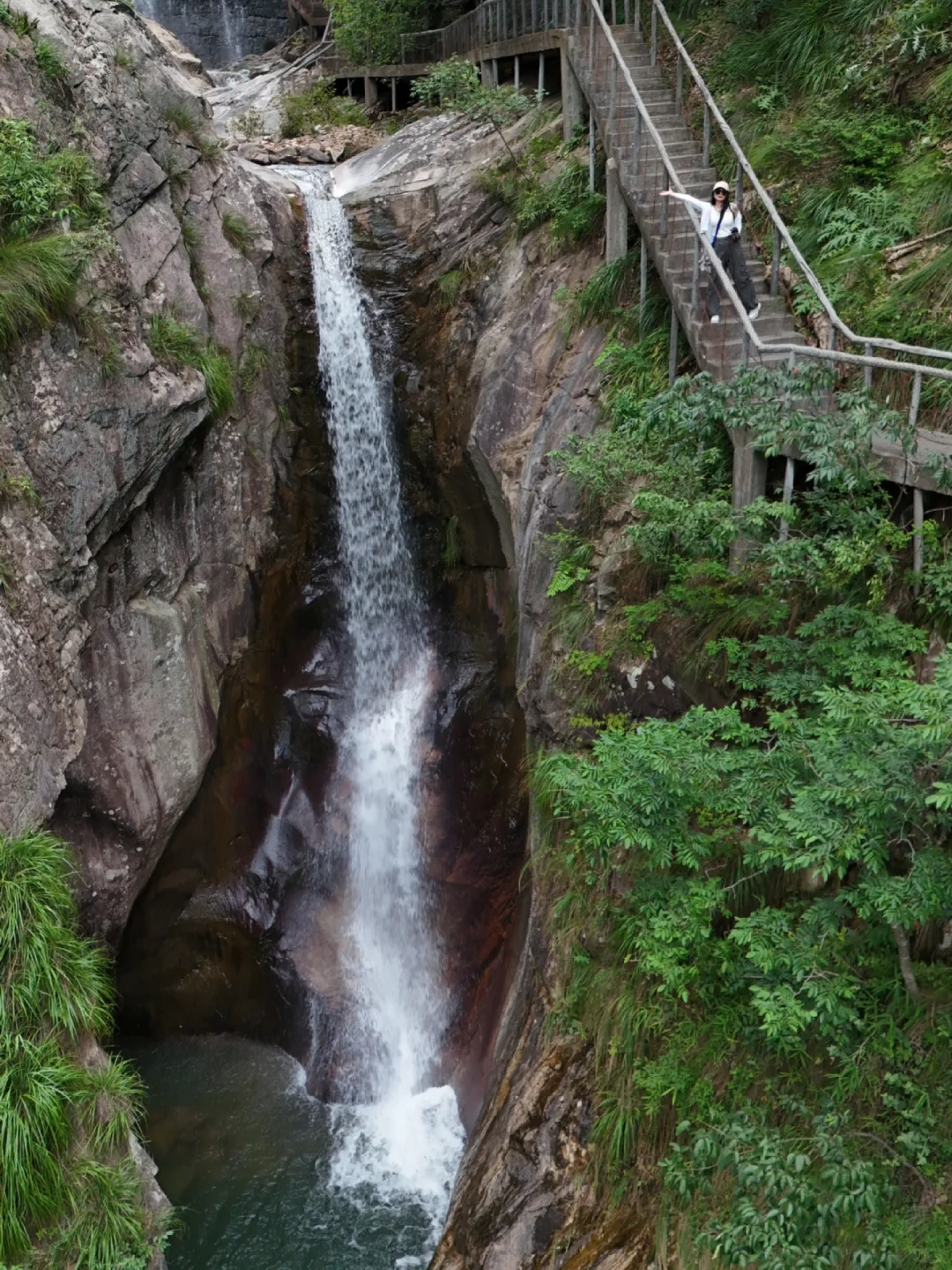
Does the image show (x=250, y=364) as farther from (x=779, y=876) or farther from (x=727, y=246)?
(x=779, y=876)

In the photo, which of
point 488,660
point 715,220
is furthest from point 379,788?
point 715,220

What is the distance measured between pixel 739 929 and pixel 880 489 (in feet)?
11.1

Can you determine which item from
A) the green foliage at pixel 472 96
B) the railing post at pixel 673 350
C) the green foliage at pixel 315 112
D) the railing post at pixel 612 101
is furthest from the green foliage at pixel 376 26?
the railing post at pixel 673 350

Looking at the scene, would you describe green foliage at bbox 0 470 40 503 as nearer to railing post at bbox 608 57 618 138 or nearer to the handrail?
the handrail

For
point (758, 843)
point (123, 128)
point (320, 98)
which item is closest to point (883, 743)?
point (758, 843)

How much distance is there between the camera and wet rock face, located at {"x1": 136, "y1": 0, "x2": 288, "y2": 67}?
2472 centimetres

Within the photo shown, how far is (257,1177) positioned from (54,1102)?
3800 mm

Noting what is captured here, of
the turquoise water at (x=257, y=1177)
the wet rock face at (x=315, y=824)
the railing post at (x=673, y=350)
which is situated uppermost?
the railing post at (x=673, y=350)

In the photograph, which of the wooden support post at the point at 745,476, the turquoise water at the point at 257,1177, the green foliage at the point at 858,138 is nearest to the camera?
the wooden support post at the point at 745,476

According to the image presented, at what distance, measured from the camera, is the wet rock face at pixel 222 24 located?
24719 mm

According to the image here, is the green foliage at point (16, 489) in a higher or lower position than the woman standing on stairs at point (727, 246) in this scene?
lower

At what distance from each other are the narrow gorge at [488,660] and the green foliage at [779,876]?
37mm

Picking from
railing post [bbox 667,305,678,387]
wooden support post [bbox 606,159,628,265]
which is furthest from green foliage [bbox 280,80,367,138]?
railing post [bbox 667,305,678,387]

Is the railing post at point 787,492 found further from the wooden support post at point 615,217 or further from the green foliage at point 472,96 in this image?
the green foliage at point 472,96
